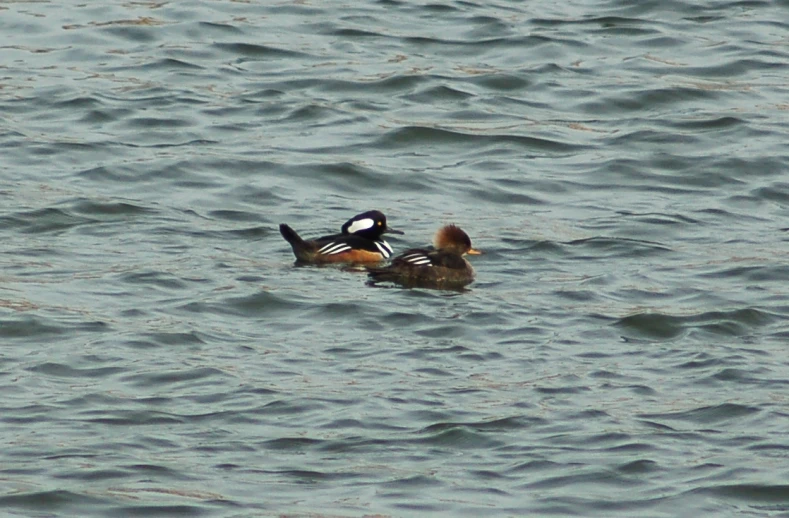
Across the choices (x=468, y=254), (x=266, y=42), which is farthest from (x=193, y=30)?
(x=468, y=254)

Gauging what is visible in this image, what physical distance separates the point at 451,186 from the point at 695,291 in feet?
12.1

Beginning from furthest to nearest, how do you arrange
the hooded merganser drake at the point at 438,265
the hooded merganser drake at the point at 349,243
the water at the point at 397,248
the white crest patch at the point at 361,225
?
1. the white crest patch at the point at 361,225
2. the hooded merganser drake at the point at 349,243
3. the hooded merganser drake at the point at 438,265
4. the water at the point at 397,248

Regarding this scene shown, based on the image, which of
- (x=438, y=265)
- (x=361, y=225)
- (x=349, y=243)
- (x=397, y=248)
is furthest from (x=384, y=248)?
(x=438, y=265)

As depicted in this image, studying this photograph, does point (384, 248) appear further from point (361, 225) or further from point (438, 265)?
point (438, 265)

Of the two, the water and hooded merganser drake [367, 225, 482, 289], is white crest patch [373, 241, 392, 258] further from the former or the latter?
the water

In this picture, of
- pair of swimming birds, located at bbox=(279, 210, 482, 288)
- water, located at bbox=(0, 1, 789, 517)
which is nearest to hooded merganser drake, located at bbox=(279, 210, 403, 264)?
pair of swimming birds, located at bbox=(279, 210, 482, 288)

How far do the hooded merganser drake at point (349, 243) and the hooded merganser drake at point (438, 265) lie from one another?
22cm

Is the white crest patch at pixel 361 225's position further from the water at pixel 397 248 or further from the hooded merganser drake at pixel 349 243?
the water at pixel 397 248

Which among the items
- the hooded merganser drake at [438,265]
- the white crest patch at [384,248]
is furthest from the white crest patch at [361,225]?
the hooded merganser drake at [438,265]

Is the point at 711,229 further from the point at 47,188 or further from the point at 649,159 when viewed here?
the point at 47,188

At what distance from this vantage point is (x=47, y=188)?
1462 cm

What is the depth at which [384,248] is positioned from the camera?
1377 cm

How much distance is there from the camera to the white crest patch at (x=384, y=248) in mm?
13516

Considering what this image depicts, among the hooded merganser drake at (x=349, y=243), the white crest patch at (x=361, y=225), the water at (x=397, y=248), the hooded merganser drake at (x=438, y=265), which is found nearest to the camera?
the water at (x=397, y=248)
